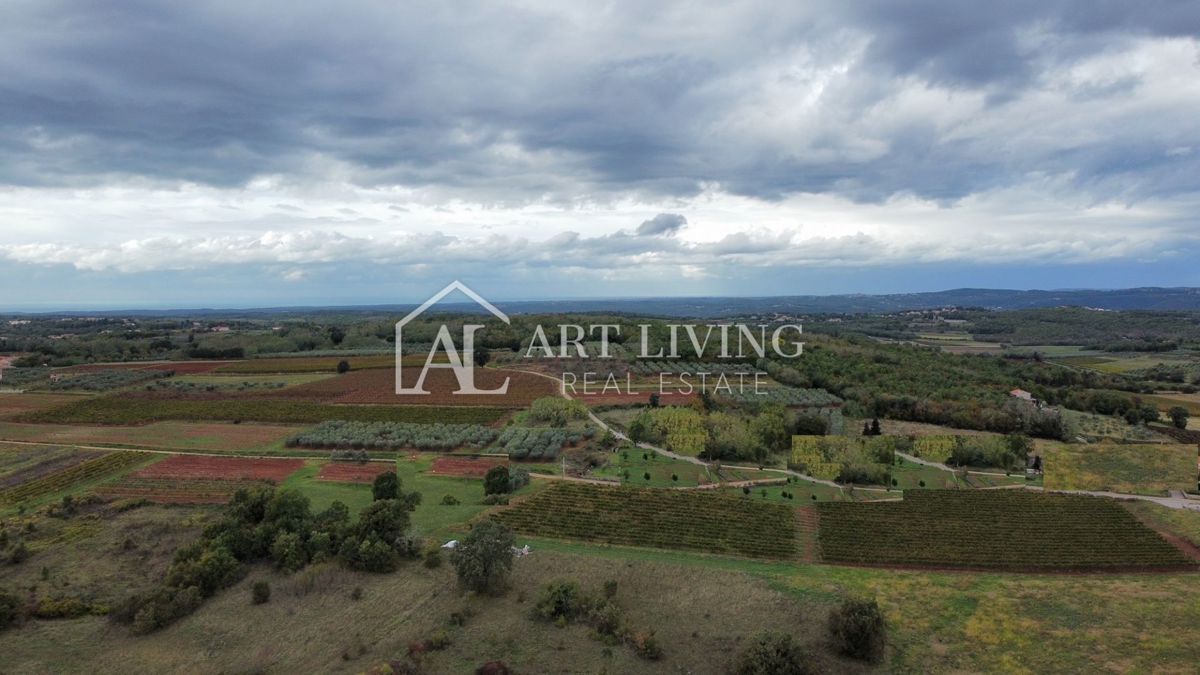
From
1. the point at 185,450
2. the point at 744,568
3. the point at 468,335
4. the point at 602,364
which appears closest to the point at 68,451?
the point at 185,450

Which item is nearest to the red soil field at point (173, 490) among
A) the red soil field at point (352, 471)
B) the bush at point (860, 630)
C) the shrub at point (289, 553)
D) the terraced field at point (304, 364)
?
the red soil field at point (352, 471)

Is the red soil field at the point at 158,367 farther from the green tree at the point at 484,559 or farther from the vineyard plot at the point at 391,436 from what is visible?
the green tree at the point at 484,559

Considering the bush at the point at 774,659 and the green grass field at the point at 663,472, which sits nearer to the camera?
the bush at the point at 774,659

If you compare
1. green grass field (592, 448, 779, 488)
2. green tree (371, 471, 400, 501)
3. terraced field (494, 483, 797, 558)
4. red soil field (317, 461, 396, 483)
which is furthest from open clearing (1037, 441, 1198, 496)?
red soil field (317, 461, 396, 483)

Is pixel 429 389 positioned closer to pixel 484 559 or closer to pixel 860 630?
pixel 484 559

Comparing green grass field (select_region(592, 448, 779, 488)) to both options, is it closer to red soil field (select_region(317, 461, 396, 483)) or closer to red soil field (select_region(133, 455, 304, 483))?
red soil field (select_region(317, 461, 396, 483))

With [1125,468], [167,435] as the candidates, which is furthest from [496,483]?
[1125,468]
